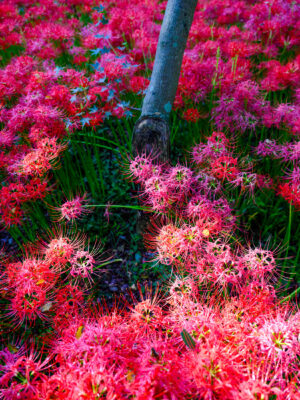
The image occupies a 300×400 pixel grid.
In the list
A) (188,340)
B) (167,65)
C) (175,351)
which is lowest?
(175,351)

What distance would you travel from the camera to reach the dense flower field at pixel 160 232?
41.8 inches

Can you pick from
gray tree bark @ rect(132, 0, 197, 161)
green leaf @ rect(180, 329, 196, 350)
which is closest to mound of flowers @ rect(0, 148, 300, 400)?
green leaf @ rect(180, 329, 196, 350)

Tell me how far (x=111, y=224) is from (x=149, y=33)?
2.64 meters

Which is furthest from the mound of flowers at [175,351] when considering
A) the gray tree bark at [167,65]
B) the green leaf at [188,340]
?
the gray tree bark at [167,65]

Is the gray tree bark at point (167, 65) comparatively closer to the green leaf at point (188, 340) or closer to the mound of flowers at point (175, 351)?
the mound of flowers at point (175, 351)

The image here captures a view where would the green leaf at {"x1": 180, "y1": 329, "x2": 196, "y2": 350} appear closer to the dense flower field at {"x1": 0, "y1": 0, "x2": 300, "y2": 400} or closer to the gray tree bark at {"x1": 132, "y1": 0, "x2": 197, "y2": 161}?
the dense flower field at {"x1": 0, "y1": 0, "x2": 300, "y2": 400}

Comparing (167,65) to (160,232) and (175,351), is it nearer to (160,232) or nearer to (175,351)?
(160,232)

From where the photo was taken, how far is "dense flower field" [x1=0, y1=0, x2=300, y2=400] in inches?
41.8

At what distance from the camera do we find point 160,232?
1794 mm

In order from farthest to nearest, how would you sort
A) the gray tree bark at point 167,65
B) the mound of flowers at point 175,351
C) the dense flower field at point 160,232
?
the gray tree bark at point 167,65 < the dense flower field at point 160,232 < the mound of flowers at point 175,351

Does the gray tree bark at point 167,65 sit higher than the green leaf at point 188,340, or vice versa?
the gray tree bark at point 167,65

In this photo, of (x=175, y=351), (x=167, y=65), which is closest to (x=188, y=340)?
(x=175, y=351)

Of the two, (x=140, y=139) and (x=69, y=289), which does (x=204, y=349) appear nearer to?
(x=69, y=289)

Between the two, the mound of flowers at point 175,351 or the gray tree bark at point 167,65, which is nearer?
the mound of flowers at point 175,351
